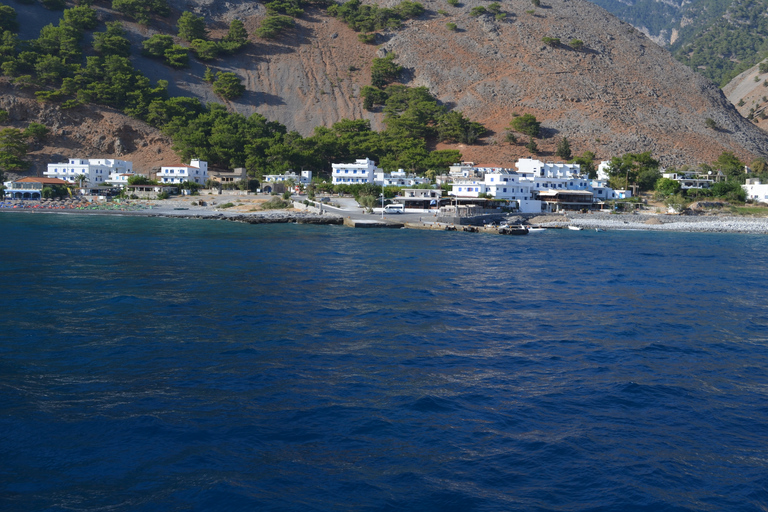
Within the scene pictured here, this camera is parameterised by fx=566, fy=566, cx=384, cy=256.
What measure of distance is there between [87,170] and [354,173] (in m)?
37.8

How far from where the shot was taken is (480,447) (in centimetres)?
1034

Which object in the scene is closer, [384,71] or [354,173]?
[354,173]

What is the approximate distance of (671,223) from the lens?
61562 mm

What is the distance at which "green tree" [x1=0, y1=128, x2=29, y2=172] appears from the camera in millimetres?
78938

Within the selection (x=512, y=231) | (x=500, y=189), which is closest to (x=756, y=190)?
(x=500, y=189)

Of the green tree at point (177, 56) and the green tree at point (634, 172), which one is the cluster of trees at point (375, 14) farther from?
the green tree at point (634, 172)

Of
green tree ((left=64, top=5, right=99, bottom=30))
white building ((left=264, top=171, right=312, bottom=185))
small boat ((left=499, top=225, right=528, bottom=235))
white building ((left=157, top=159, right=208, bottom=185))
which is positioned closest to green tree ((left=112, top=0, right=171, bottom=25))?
green tree ((left=64, top=5, right=99, bottom=30))

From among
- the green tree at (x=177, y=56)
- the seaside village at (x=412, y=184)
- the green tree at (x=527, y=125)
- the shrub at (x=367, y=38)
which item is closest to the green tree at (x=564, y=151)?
the green tree at (x=527, y=125)

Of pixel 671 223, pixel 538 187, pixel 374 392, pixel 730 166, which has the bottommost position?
pixel 374 392

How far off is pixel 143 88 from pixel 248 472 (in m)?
105

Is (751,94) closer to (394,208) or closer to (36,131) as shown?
(394,208)

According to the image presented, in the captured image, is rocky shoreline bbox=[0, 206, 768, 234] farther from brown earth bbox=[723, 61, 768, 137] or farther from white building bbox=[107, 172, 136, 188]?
brown earth bbox=[723, 61, 768, 137]

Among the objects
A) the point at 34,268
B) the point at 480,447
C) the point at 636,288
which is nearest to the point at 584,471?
the point at 480,447

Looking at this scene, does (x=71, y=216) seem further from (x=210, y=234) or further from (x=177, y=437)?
(x=177, y=437)
